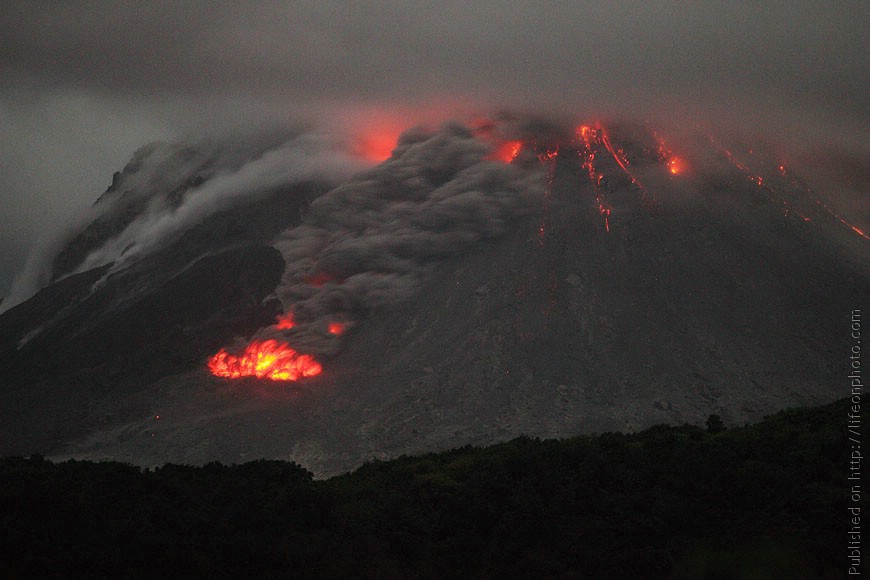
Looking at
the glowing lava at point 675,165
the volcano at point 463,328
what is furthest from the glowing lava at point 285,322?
the glowing lava at point 675,165

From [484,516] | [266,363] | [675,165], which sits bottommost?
[484,516]

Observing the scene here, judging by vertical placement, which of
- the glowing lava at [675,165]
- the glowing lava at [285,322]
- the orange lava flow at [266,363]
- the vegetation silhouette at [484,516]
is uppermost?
the glowing lava at [675,165]

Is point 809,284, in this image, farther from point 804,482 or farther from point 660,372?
point 804,482

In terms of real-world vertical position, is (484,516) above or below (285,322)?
below

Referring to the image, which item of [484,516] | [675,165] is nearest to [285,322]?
[675,165]

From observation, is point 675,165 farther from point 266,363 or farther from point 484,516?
point 484,516

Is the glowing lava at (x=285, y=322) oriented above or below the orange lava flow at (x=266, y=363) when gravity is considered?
above

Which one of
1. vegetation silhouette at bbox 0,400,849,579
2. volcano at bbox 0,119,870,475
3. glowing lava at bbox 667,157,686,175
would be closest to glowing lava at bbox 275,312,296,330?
volcano at bbox 0,119,870,475

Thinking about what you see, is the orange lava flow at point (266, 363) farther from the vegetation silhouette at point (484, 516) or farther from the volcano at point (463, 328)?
the vegetation silhouette at point (484, 516)
